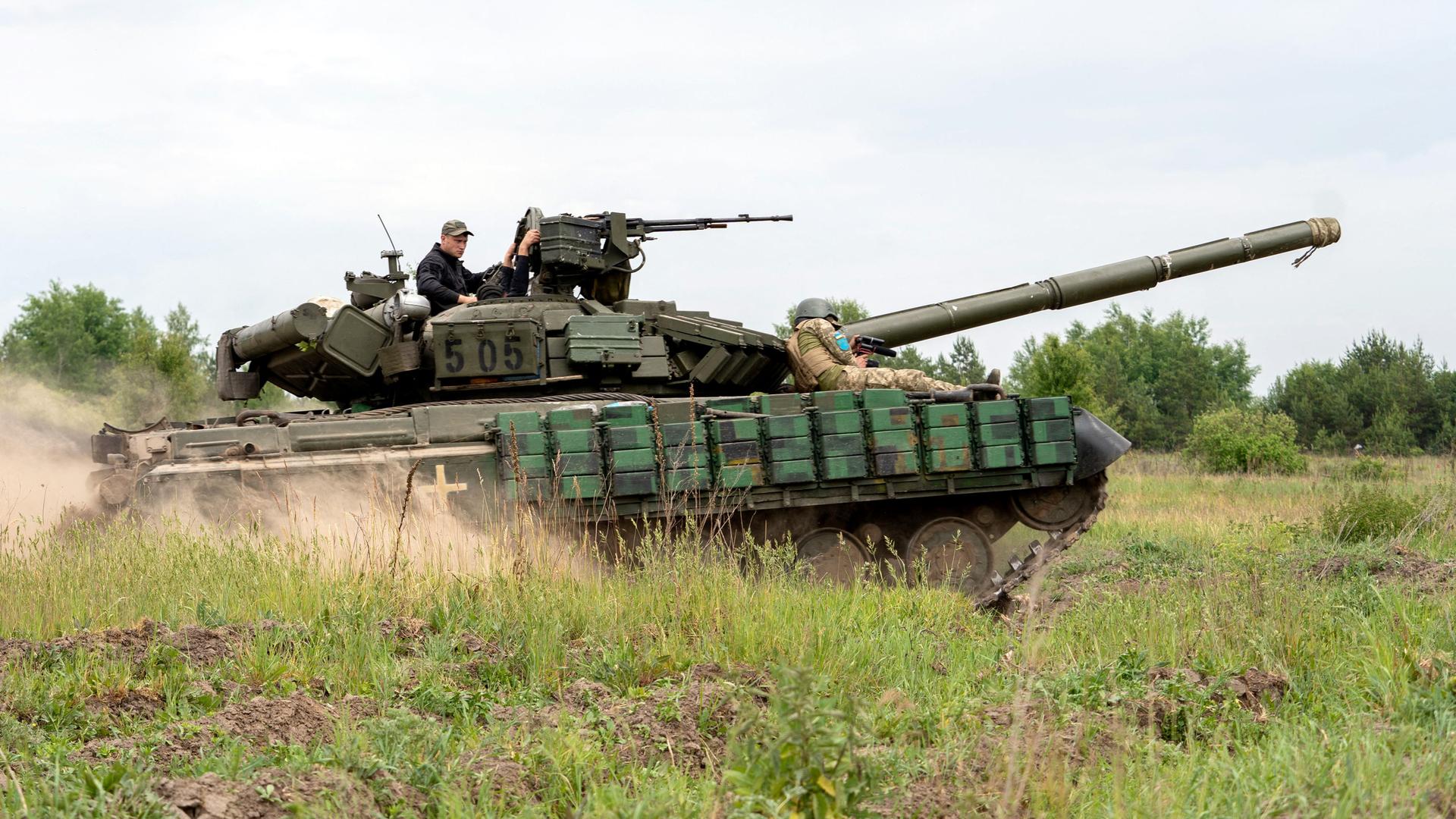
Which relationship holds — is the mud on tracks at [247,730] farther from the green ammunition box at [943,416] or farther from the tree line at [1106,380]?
the tree line at [1106,380]

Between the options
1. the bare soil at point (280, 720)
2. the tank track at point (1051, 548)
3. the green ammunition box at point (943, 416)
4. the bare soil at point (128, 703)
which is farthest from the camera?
the tank track at point (1051, 548)

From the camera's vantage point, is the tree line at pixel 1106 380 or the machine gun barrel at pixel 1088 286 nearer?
the machine gun barrel at pixel 1088 286

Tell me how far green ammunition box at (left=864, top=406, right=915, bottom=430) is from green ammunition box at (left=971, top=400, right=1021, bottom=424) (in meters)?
0.53

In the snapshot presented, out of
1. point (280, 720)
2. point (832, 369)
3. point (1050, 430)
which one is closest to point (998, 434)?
point (1050, 430)

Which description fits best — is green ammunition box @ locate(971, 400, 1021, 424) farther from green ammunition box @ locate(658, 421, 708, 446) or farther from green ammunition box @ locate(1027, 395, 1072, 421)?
green ammunition box @ locate(658, 421, 708, 446)

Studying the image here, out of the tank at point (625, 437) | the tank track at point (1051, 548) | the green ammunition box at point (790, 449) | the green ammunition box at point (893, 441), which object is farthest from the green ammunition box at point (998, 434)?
the green ammunition box at point (790, 449)

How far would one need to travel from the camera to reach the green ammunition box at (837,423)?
32.0 feet

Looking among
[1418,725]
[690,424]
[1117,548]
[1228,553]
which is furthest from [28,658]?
[1117,548]

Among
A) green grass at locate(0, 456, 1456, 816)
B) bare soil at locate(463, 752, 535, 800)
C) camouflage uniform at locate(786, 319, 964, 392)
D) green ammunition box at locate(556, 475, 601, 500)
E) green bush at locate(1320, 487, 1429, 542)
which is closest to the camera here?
green grass at locate(0, 456, 1456, 816)

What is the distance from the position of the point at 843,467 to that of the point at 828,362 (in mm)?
1323

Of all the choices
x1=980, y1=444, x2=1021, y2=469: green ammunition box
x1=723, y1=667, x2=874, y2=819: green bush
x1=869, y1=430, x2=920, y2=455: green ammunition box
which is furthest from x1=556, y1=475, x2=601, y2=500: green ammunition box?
x1=723, y1=667, x2=874, y2=819: green bush

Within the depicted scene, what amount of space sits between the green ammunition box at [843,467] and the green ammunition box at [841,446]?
0.11 feet

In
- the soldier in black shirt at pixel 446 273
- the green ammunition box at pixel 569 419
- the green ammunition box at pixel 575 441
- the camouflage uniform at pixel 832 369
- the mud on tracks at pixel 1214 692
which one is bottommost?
the mud on tracks at pixel 1214 692

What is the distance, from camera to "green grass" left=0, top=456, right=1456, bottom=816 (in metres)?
4.18
